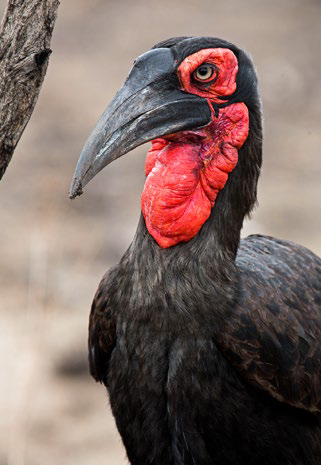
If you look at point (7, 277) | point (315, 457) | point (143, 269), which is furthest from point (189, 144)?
point (7, 277)

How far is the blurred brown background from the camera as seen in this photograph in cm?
664

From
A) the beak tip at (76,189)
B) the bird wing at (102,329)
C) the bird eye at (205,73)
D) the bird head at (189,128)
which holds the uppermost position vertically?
the bird eye at (205,73)

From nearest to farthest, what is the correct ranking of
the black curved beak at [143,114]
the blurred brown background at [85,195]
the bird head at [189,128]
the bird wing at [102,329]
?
the black curved beak at [143,114]
the bird head at [189,128]
the bird wing at [102,329]
the blurred brown background at [85,195]

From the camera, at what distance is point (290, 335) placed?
3939 millimetres

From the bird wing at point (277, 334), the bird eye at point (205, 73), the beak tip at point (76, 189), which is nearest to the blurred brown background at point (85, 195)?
the bird wing at point (277, 334)

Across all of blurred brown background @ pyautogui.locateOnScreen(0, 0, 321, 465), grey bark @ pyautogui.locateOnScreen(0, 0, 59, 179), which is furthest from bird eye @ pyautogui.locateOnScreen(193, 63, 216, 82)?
blurred brown background @ pyautogui.locateOnScreen(0, 0, 321, 465)

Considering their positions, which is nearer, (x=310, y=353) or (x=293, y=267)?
(x=310, y=353)

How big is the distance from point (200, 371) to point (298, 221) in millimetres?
5251

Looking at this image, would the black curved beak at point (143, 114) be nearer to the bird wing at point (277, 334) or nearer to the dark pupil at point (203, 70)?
the dark pupil at point (203, 70)

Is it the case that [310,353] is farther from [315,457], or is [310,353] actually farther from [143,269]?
[143,269]

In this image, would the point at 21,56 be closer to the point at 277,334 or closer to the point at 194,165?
the point at 194,165

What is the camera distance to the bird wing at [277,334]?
12.6 ft

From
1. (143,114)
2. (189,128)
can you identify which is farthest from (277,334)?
(143,114)

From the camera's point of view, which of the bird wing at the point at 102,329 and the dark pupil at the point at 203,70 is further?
the bird wing at the point at 102,329
